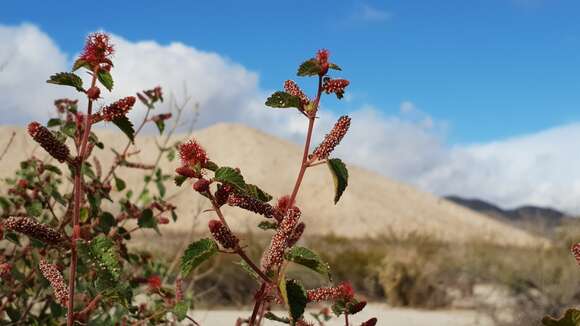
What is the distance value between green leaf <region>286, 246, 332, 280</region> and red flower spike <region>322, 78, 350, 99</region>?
33 cm

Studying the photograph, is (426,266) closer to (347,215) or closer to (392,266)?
(392,266)

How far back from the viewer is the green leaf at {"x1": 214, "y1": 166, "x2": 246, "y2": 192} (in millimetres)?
1523

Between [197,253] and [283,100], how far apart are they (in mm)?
381

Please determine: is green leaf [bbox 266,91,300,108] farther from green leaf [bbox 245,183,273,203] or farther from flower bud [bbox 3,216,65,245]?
flower bud [bbox 3,216,65,245]

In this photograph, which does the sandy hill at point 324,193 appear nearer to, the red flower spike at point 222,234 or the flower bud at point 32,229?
the flower bud at point 32,229

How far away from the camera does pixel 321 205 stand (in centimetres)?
5894

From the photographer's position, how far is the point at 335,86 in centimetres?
165

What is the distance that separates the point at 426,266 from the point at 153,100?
12.3 meters

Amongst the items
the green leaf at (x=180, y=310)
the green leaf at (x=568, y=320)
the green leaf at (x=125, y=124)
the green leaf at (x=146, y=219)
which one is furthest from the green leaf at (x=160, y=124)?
the green leaf at (x=568, y=320)

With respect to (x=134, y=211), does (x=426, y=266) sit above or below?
above

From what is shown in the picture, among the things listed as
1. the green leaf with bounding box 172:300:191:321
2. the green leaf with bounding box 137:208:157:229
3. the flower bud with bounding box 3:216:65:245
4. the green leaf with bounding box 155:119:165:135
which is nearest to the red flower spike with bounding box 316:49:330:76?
the flower bud with bounding box 3:216:65:245

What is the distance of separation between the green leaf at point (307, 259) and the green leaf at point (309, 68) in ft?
Result: 1.22

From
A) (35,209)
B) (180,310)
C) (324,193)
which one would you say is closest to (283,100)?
(180,310)

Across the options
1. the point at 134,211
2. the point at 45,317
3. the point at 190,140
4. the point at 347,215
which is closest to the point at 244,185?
the point at 190,140
